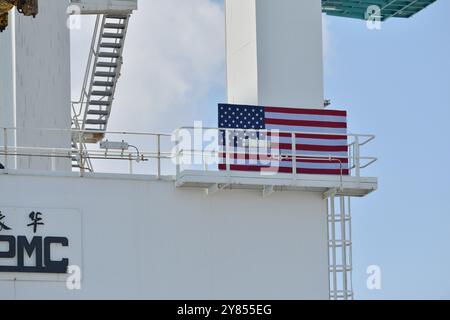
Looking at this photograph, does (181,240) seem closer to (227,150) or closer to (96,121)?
(227,150)

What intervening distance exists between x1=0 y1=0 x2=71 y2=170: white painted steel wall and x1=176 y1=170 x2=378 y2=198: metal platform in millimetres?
3518

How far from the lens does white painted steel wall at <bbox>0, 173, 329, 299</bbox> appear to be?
32281 millimetres

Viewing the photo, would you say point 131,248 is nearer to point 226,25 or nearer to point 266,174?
point 266,174

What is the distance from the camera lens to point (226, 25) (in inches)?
1469

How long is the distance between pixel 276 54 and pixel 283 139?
252 centimetres

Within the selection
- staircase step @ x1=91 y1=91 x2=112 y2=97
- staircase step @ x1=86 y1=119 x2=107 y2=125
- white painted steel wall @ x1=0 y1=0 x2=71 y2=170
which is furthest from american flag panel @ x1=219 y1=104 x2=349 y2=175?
staircase step @ x1=86 y1=119 x2=107 y2=125

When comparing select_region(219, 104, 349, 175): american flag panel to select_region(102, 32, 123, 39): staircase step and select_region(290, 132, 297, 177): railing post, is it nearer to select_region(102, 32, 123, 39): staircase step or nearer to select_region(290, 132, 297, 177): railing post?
select_region(290, 132, 297, 177): railing post

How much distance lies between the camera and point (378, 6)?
49094mm

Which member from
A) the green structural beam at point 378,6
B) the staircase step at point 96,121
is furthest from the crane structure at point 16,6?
the staircase step at point 96,121

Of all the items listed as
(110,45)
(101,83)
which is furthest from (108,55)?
(101,83)

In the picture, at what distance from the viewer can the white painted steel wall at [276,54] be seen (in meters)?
35.7

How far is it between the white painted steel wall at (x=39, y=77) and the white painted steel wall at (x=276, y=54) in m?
4.78

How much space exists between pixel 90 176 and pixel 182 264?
2.48 meters
